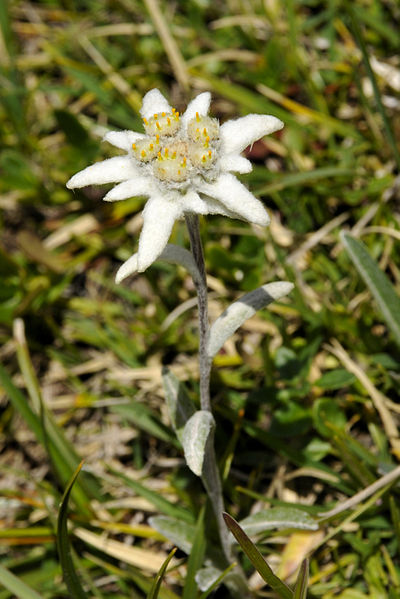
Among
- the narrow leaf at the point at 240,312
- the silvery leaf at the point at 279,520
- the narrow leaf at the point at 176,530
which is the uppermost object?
the narrow leaf at the point at 240,312

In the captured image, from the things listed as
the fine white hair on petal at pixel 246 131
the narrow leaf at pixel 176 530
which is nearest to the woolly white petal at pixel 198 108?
the fine white hair on petal at pixel 246 131

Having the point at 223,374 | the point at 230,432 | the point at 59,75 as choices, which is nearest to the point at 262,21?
the point at 59,75

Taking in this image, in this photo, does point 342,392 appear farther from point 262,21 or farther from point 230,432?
point 262,21

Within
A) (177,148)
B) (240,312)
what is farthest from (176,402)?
(177,148)

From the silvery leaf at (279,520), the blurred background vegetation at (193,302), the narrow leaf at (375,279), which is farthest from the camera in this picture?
the blurred background vegetation at (193,302)

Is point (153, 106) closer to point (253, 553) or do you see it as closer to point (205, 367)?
point (205, 367)

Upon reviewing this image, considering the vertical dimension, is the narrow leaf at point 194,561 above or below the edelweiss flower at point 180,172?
below

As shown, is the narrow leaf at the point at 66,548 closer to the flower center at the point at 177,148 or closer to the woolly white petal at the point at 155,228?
the woolly white petal at the point at 155,228
